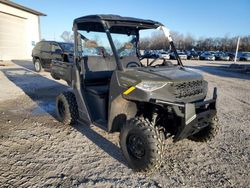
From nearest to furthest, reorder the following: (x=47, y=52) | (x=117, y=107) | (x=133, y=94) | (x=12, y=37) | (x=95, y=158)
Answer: (x=133, y=94)
(x=117, y=107)
(x=95, y=158)
(x=47, y=52)
(x=12, y=37)

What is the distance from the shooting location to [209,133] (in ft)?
14.1

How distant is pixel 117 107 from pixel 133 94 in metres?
0.47

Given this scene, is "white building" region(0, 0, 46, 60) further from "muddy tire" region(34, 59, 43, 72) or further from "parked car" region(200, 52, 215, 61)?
"parked car" region(200, 52, 215, 61)

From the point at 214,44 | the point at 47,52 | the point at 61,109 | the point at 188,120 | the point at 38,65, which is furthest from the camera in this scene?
the point at 214,44

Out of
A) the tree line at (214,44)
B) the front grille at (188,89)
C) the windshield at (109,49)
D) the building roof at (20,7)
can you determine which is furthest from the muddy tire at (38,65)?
the tree line at (214,44)

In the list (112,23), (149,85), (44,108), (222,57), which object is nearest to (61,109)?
(44,108)

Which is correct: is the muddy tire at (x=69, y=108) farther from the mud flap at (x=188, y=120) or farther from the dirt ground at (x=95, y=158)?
the mud flap at (x=188, y=120)

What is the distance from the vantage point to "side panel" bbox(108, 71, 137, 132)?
3.65 m

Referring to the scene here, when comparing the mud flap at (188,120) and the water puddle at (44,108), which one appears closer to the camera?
the mud flap at (188,120)

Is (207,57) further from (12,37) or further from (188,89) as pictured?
(188,89)

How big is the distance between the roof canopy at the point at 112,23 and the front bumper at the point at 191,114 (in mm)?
1573

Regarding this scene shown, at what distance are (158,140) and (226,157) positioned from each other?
1520 mm

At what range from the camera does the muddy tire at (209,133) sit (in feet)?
13.8

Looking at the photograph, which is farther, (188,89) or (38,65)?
(38,65)
